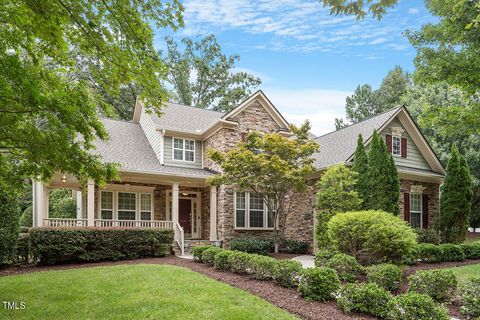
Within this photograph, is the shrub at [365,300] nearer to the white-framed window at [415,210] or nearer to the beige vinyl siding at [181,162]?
the beige vinyl siding at [181,162]

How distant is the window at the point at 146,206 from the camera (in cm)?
1678

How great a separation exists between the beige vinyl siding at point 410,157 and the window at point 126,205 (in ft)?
39.1

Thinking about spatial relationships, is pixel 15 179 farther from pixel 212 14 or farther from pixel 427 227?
pixel 427 227

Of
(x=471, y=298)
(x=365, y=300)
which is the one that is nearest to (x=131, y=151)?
(x=365, y=300)

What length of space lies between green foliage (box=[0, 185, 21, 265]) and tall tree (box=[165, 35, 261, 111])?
21.5 m

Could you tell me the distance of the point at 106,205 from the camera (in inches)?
634

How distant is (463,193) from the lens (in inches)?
629

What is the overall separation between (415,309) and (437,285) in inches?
80.2

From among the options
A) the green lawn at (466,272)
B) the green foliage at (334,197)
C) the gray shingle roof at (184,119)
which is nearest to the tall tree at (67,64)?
the green foliage at (334,197)

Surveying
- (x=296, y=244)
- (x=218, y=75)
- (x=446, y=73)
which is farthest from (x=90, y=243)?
(x=218, y=75)

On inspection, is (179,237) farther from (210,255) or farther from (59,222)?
(59,222)

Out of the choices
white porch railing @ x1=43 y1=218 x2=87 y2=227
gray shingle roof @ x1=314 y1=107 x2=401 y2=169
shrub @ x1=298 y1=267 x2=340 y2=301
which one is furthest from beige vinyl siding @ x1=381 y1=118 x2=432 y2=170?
white porch railing @ x1=43 y1=218 x2=87 y2=227

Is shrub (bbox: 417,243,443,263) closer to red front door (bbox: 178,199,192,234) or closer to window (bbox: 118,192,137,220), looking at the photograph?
red front door (bbox: 178,199,192,234)

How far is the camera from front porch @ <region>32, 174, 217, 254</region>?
14984 millimetres
